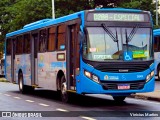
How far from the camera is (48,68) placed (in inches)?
758

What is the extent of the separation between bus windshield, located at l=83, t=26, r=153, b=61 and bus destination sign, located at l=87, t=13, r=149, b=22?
1.07 feet


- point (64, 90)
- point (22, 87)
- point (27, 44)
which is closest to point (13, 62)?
point (22, 87)

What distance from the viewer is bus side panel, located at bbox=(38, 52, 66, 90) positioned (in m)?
18.1

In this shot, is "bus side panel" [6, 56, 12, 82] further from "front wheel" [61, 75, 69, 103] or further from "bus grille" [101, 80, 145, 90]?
"bus grille" [101, 80, 145, 90]

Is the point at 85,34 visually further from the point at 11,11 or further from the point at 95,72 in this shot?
the point at 11,11

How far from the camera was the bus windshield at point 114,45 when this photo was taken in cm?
1531

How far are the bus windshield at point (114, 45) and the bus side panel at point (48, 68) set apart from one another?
2.09 meters

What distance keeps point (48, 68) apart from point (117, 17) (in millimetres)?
4552

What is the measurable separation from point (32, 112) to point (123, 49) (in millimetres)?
3540

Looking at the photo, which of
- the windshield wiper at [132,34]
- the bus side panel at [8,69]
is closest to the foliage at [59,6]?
the bus side panel at [8,69]

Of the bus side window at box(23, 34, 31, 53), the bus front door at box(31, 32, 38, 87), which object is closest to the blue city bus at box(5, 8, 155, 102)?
the bus front door at box(31, 32, 38, 87)

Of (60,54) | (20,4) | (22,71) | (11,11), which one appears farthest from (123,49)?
(11,11)

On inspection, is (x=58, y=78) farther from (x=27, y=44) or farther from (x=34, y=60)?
(x=27, y=44)

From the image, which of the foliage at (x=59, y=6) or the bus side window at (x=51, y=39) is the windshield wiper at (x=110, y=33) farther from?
the foliage at (x=59, y=6)
